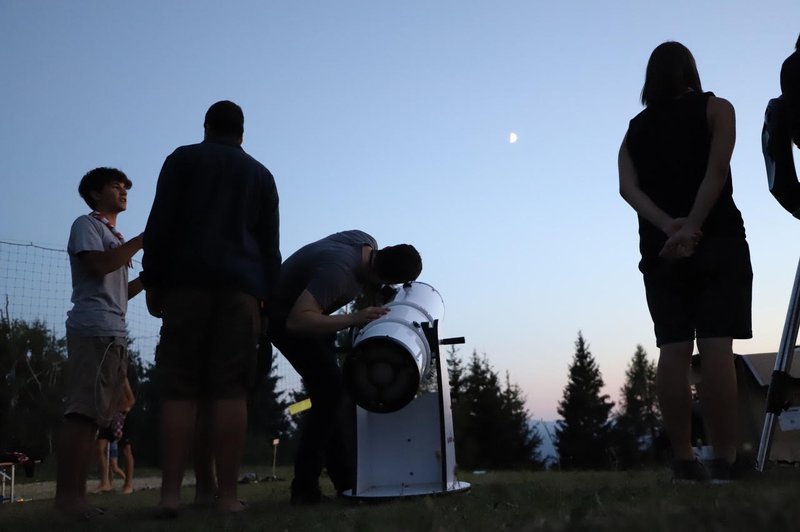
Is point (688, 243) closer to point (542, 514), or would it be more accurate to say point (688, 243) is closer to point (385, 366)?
point (542, 514)

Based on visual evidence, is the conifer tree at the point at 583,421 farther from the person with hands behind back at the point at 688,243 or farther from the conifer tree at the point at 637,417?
the person with hands behind back at the point at 688,243

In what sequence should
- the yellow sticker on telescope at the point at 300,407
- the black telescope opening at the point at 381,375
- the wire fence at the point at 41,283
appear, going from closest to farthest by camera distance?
the black telescope opening at the point at 381,375 < the yellow sticker on telescope at the point at 300,407 < the wire fence at the point at 41,283

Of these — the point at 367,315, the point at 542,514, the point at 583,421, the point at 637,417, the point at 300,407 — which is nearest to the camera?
the point at 542,514

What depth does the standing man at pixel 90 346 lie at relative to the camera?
350 centimetres

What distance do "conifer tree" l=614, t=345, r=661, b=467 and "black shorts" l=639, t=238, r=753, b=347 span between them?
116ft

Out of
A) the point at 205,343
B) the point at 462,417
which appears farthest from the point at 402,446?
the point at 462,417

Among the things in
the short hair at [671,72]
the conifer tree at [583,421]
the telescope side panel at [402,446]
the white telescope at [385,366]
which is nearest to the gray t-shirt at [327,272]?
the white telescope at [385,366]

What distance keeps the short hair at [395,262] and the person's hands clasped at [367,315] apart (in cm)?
25

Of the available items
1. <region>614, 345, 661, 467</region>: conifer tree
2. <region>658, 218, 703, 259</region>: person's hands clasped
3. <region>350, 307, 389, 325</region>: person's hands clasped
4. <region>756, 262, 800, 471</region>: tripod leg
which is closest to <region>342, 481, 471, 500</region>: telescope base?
<region>350, 307, 389, 325</region>: person's hands clasped

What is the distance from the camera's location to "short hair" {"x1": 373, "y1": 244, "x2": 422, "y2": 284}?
412 centimetres

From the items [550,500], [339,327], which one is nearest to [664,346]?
[550,500]

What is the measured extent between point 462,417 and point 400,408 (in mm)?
37297

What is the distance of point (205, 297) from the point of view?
3445 millimetres

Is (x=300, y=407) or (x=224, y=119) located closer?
(x=224, y=119)
